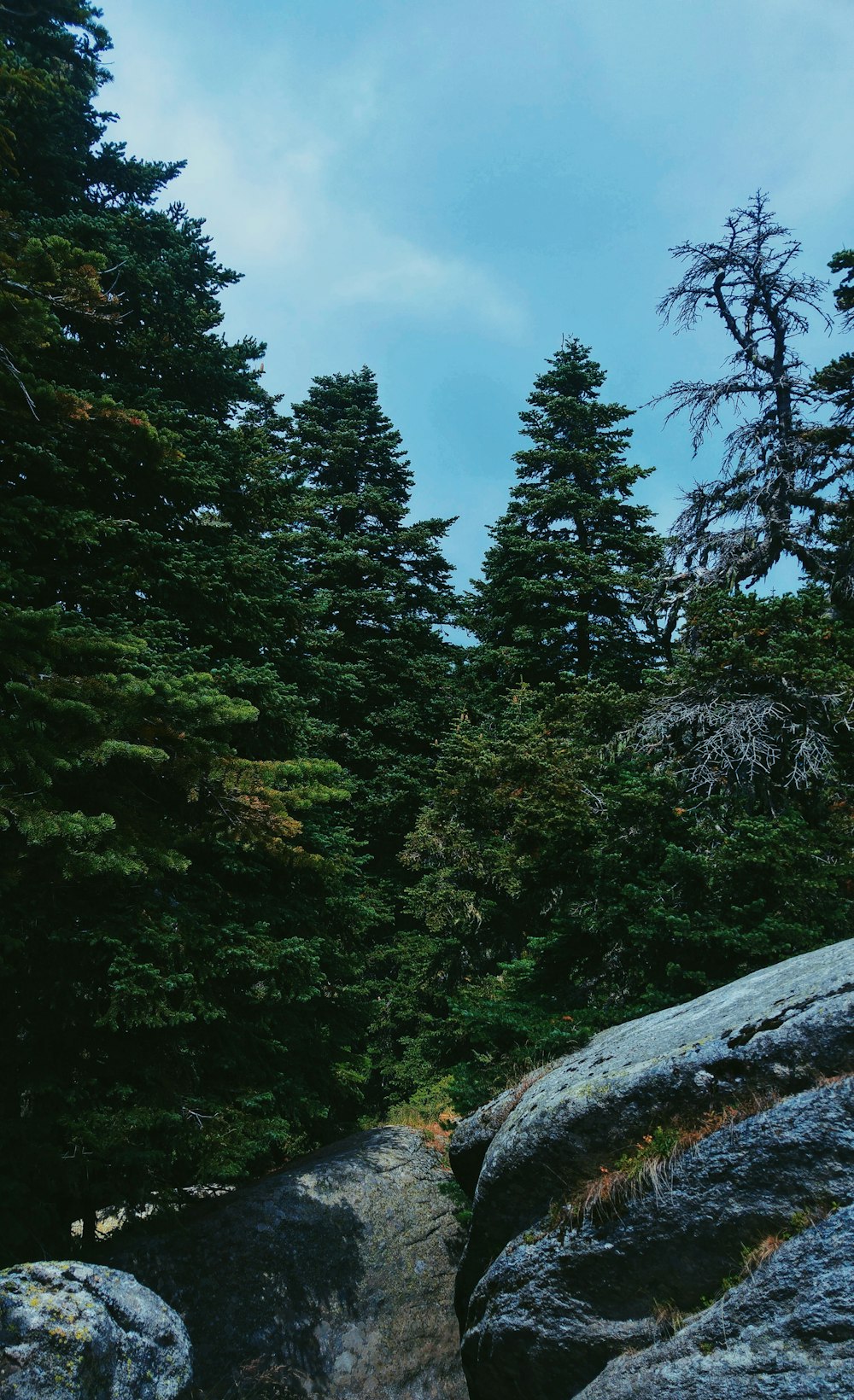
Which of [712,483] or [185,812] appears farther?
[712,483]

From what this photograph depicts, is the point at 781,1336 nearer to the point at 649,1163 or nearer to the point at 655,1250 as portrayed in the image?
the point at 655,1250

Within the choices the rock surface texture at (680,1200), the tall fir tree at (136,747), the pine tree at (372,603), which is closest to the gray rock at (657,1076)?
the rock surface texture at (680,1200)

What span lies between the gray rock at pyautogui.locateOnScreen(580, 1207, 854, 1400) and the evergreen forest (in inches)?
144

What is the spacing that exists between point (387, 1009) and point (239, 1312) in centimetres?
874

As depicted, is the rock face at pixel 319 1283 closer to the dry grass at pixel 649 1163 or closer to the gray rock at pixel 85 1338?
the gray rock at pixel 85 1338

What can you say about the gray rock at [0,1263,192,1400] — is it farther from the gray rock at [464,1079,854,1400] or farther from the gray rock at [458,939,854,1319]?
the gray rock at [458,939,854,1319]

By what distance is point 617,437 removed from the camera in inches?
887

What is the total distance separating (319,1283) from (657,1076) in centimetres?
500

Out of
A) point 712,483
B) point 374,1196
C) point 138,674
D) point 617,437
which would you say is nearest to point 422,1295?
point 374,1196

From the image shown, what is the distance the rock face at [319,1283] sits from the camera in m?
7.86

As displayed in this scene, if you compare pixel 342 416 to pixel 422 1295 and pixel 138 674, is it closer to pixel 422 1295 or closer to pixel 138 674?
pixel 138 674

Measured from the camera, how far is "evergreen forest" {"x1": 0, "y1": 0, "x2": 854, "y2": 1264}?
7.43 m

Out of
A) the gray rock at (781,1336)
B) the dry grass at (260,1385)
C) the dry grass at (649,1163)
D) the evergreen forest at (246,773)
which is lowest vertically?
the dry grass at (260,1385)

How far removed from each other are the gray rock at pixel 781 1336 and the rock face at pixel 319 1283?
4.10 m
